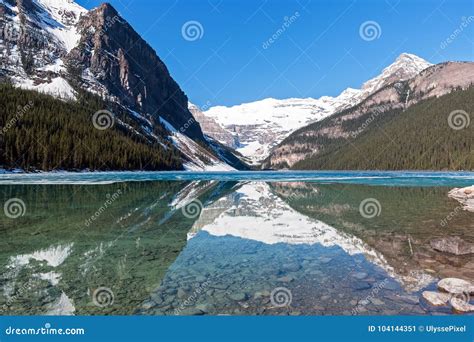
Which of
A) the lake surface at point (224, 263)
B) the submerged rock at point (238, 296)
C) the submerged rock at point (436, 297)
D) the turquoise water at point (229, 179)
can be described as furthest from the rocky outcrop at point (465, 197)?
the submerged rock at point (238, 296)

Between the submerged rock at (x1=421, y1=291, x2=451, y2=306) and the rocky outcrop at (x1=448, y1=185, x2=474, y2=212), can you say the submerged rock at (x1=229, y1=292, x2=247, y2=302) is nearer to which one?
the submerged rock at (x1=421, y1=291, x2=451, y2=306)

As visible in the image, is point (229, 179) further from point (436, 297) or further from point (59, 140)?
point (436, 297)

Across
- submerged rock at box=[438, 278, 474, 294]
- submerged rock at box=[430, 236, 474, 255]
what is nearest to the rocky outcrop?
submerged rock at box=[430, 236, 474, 255]

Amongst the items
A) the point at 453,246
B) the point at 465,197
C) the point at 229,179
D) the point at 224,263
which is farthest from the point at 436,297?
the point at 229,179

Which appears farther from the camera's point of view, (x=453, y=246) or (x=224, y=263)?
(x=453, y=246)

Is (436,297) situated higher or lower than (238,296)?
lower

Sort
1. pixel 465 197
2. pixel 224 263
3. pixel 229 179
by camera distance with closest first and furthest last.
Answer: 1. pixel 224 263
2. pixel 465 197
3. pixel 229 179
